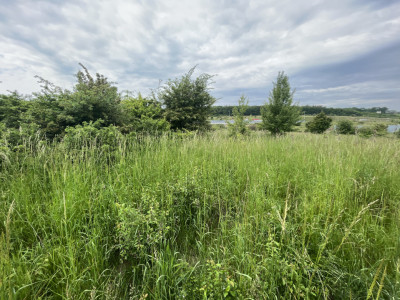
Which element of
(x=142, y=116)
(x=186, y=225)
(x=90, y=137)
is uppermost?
(x=142, y=116)

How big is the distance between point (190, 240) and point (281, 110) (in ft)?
46.2

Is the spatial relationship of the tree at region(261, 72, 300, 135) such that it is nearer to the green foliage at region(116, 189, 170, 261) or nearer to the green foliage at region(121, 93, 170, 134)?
the green foliage at region(121, 93, 170, 134)

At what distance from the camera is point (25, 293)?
137cm

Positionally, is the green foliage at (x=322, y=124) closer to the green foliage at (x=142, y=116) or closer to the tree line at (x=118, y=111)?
the tree line at (x=118, y=111)

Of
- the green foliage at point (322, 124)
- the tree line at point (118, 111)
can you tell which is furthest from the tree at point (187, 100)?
the green foliage at point (322, 124)

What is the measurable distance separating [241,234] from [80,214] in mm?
1961

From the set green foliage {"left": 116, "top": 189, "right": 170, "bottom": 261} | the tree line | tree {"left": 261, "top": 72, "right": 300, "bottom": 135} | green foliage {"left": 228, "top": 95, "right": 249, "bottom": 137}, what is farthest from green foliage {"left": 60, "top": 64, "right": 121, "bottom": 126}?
Answer: tree {"left": 261, "top": 72, "right": 300, "bottom": 135}

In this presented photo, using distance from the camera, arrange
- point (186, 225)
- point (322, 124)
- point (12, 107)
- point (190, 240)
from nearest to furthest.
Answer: point (190, 240) → point (186, 225) → point (12, 107) → point (322, 124)

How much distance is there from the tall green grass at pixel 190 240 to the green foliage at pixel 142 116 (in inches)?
140

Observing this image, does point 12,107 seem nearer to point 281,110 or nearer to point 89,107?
point 89,107

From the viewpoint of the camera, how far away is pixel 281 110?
44.2 ft

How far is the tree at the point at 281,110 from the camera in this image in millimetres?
13422

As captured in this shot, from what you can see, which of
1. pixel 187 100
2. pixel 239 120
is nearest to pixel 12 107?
pixel 187 100

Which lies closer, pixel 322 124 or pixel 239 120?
pixel 239 120
